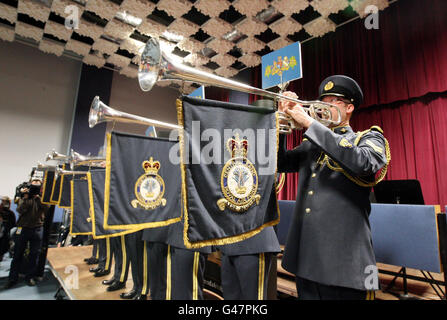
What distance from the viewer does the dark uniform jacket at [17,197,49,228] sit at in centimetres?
423

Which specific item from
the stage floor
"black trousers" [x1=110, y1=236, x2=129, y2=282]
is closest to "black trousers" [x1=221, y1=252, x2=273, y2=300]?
the stage floor

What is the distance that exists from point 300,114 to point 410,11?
419 cm

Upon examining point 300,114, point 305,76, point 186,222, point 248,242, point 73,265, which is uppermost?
point 305,76

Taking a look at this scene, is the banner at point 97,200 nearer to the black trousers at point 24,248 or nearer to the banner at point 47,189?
the banner at point 47,189

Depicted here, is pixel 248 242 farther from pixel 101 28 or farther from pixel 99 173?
pixel 101 28

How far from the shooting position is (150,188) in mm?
2289

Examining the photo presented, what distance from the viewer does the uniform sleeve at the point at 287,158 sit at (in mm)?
1416

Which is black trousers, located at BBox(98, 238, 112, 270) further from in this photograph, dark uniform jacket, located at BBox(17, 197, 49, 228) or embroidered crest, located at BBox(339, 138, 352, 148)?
embroidered crest, located at BBox(339, 138, 352, 148)

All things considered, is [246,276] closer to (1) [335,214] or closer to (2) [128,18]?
(1) [335,214]

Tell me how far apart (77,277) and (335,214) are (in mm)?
3253

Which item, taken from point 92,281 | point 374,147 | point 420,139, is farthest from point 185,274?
point 420,139

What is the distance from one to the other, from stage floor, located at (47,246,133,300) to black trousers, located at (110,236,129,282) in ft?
0.44
